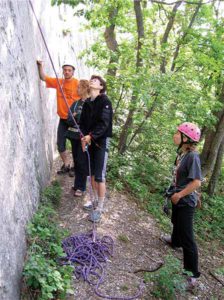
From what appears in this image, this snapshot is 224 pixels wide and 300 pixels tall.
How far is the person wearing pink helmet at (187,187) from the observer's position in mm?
4203

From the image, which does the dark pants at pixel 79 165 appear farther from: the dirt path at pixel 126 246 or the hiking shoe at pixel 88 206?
the hiking shoe at pixel 88 206

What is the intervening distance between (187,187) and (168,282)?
44.9 inches

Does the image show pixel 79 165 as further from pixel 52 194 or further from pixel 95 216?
pixel 95 216

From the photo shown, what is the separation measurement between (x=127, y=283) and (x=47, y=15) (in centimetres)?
558

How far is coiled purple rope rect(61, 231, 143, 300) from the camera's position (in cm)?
390

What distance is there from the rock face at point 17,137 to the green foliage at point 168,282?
1.69 m

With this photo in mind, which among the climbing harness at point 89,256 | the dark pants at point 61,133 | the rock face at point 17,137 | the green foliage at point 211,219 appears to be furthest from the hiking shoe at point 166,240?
the dark pants at point 61,133

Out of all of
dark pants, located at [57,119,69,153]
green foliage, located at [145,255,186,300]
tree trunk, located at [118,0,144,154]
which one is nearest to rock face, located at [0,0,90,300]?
dark pants, located at [57,119,69,153]

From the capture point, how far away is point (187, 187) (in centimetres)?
423

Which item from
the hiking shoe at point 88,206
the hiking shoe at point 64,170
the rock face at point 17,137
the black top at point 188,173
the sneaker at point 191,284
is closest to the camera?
the rock face at point 17,137

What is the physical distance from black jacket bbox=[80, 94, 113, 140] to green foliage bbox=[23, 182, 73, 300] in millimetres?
1303

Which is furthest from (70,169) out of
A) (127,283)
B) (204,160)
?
(204,160)

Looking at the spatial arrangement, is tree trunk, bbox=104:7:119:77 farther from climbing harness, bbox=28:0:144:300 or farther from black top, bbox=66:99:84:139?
climbing harness, bbox=28:0:144:300

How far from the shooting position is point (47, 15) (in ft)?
23.5
